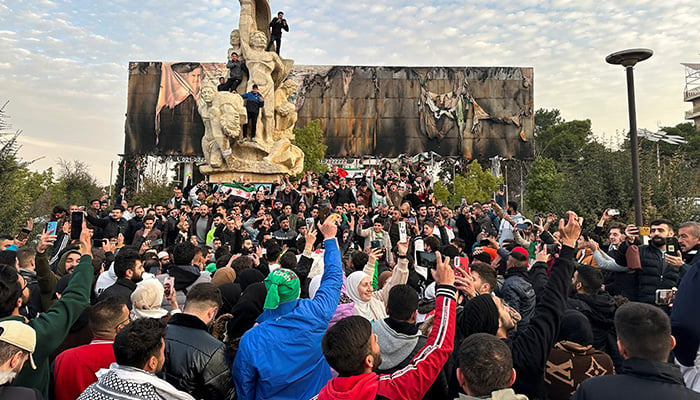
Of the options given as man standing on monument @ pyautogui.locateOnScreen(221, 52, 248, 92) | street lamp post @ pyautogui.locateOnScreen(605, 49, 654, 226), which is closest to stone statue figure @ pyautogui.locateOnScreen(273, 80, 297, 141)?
man standing on monument @ pyautogui.locateOnScreen(221, 52, 248, 92)

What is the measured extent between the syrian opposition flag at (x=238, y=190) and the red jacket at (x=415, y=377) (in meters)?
11.7

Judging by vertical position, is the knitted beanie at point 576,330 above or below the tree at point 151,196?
below

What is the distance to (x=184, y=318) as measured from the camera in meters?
2.66

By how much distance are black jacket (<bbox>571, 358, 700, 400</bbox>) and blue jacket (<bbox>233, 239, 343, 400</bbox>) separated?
1429 millimetres

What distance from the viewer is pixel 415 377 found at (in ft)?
7.41

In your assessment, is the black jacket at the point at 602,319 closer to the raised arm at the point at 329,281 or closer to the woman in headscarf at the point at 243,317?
the raised arm at the point at 329,281

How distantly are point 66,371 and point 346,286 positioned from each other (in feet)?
6.35

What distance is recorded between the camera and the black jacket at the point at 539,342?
7.84 feet

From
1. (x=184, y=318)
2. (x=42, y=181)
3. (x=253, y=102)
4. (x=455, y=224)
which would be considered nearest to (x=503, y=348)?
(x=184, y=318)

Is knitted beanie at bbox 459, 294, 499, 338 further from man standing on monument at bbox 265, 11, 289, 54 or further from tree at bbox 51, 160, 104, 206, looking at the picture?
tree at bbox 51, 160, 104, 206

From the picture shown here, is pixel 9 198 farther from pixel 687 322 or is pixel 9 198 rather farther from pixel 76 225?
pixel 687 322

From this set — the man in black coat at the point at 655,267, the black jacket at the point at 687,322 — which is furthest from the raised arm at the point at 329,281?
the man in black coat at the point at 655,267

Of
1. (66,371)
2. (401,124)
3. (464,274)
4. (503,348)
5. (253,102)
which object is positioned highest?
(401,124)

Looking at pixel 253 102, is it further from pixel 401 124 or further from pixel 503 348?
pixel 401 124
